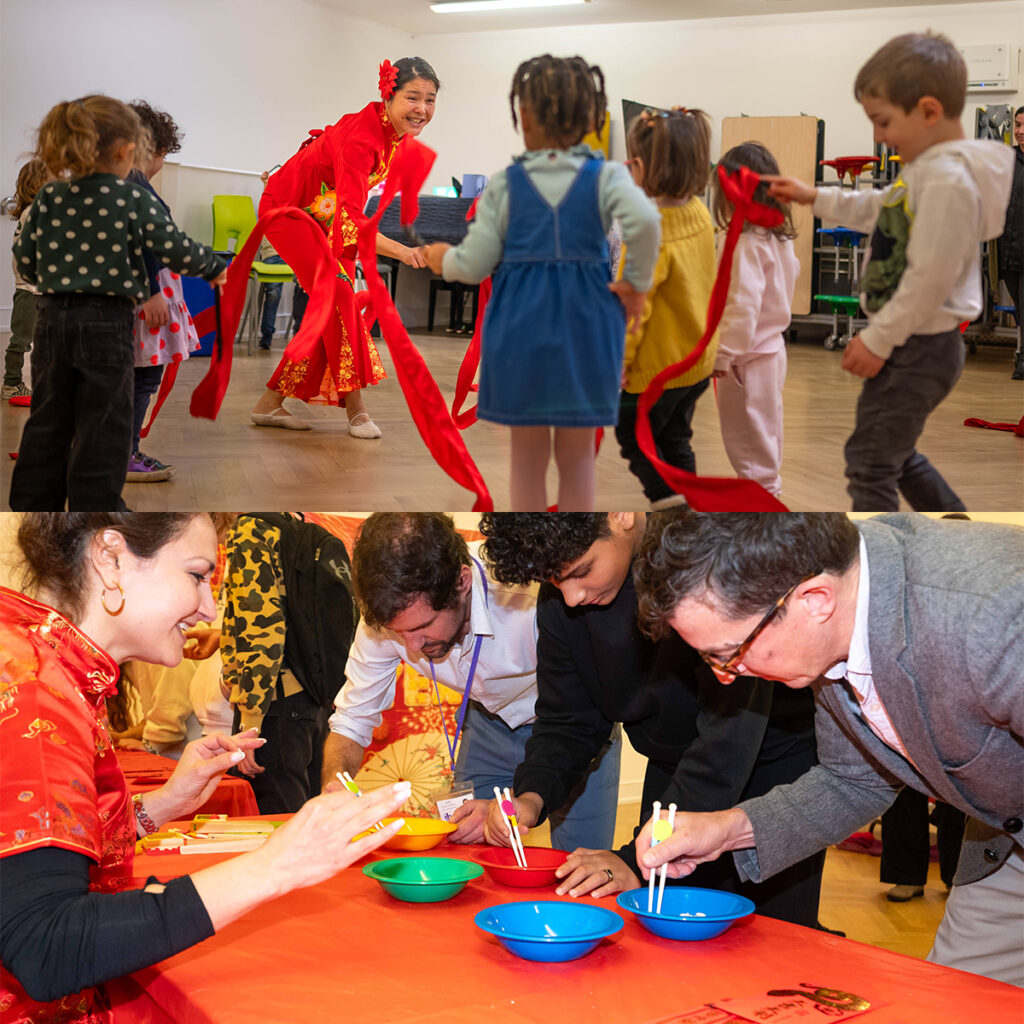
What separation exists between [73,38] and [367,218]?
0.37m

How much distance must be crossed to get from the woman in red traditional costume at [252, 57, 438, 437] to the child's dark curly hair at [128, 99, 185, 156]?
4.6 inches

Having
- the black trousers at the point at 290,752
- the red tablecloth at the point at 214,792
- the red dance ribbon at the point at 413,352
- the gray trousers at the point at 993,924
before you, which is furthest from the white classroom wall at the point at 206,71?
the gray trousers at the point at 993,924

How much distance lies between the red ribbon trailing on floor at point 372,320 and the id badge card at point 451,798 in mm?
990

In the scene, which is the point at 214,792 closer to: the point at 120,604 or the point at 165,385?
the point at 120,604

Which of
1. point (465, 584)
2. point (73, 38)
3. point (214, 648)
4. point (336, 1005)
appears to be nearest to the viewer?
point (73, 38)

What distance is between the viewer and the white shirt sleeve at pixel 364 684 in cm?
227

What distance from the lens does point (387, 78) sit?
4.15 feet

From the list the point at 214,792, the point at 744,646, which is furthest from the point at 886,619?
the point at 214,792

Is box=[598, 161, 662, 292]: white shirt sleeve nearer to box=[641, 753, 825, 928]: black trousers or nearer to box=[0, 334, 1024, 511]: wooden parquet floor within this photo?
box=[0, 334, 1024, 511]: wooden parquet floor

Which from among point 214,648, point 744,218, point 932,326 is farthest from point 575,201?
point 214,648

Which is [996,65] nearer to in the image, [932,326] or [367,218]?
[932,326]

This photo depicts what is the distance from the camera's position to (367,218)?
1.30 m

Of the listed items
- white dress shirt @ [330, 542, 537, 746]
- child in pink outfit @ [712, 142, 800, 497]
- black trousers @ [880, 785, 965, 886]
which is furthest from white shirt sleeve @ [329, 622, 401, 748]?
black trousers @ [880, 785, 965, 886]

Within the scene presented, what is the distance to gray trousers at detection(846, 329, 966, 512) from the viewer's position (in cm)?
128
